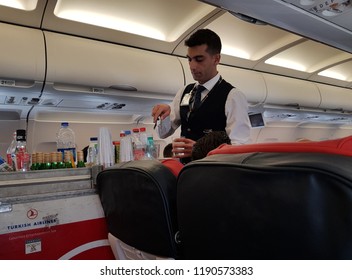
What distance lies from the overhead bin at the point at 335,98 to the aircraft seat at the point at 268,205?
4.94 m

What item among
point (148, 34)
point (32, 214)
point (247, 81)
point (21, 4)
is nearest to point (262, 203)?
point (32, 214)

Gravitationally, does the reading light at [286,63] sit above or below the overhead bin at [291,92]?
above

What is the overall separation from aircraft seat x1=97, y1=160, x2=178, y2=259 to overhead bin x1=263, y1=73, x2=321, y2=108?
3.45 meters

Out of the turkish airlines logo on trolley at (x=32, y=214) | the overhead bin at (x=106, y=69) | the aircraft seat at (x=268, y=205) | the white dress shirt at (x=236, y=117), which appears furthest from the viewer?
the overhead bin at (x=106, y=69)

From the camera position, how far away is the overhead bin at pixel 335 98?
4.99m

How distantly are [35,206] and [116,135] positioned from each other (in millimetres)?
2979

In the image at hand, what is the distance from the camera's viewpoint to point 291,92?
4.41 metres

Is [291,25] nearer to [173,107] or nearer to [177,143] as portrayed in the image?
[173,107]

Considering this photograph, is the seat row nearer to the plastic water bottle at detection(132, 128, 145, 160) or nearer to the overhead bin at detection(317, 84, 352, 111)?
the plastic water bottle at detection(132, 128, 145, 160)

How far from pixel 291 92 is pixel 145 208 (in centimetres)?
406

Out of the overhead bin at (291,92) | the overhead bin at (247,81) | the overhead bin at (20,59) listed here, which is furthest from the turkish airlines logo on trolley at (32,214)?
the overhead bin at (291,92)

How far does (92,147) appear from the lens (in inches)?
79.4

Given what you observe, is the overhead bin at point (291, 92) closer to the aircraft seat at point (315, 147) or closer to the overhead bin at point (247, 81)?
the overhead bin at point (247, 81)
